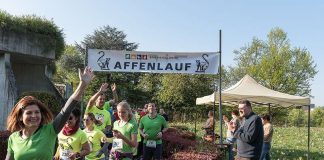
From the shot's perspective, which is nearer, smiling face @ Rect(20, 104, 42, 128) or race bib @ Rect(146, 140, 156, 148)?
smiling face @ Rect(20, 104, 42, 128)

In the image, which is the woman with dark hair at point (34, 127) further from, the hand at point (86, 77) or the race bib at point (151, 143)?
the race bib at point (151, 143)

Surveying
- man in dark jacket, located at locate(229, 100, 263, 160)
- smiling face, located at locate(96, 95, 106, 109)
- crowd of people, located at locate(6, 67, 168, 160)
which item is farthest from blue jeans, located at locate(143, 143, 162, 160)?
man in dark jacket, located at locate(229, 100, 263, 160)

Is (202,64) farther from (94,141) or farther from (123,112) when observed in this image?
(94,141)

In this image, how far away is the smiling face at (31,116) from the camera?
371 cm

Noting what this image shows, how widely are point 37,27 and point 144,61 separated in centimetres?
1133

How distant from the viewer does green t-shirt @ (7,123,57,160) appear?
3656 millimetres

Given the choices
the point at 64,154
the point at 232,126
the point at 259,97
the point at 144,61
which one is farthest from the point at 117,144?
the point at 259,97

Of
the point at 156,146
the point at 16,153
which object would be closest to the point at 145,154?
the point at 156,146

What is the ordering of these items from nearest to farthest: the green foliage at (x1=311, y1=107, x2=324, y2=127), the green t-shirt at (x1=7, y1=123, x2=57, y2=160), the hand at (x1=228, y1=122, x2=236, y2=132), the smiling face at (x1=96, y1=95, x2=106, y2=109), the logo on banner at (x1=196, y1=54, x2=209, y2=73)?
the green t-shirt at (x1=7, y1=123, x2=57, y2=160), the smiling face at (x1=96, y1=95, x2=106, y2=109), the logo on banner at (x1=196, y1=54, x2=209, y2=73), the hand at (x1=228, y1=122, x2=236, y2=132), the green foliage at (x1=311, y1=107, x2=324, y2=127)

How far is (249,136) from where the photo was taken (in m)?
7.32

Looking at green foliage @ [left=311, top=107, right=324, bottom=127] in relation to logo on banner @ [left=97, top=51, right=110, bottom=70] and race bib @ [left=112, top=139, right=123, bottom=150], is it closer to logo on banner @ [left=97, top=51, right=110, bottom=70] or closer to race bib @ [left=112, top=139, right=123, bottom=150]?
logo on banner @ [left=97, top=51, right=110, bottom=70]

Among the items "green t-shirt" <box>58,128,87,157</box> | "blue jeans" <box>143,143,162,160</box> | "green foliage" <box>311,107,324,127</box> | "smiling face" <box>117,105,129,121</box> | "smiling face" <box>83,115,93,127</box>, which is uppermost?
"smiling face" <box>117,105,129,121</box>

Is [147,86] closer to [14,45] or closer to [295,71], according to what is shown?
[295,71]

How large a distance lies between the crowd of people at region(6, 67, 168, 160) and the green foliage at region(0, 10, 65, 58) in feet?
38.9
